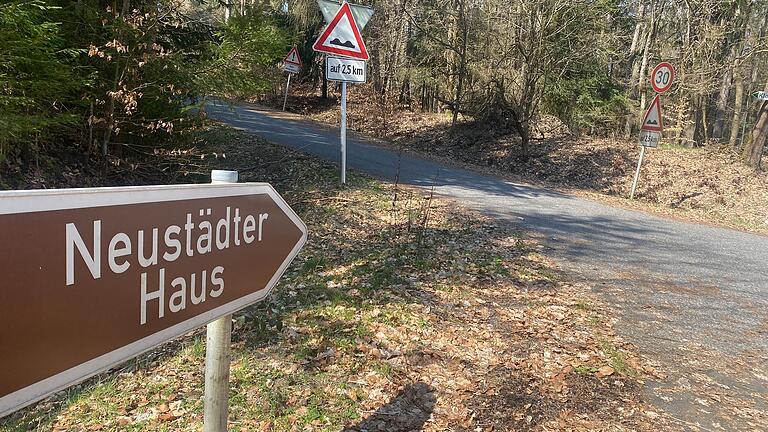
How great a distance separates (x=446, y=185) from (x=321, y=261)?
509 cm

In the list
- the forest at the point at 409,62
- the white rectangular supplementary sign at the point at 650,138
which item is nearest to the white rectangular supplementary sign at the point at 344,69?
the forest at the point at 409,62

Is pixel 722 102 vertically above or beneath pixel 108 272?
above

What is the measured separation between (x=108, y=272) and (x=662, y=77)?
1196 centimetres

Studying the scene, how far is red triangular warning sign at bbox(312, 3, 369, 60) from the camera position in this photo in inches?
278

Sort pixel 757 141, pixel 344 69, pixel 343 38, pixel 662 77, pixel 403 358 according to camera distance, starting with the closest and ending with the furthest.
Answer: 1. pixel 403 358
2. pixel 343 38
3. pixel 344 69
4. pixel 662 77
5. pixel 757 141

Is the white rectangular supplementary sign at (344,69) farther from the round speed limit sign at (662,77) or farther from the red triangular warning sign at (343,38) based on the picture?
the round speed limit sign at (662,77)

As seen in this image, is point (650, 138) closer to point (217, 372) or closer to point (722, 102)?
point (217, 372)

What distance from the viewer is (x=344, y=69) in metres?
7.36

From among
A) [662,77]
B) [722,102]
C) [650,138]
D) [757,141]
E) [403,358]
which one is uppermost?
[722,102]

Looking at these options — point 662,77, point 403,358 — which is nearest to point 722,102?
point 662,77

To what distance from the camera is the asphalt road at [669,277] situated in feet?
11.9

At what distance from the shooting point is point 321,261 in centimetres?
597

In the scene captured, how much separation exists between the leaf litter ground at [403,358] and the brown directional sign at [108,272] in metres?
1.93

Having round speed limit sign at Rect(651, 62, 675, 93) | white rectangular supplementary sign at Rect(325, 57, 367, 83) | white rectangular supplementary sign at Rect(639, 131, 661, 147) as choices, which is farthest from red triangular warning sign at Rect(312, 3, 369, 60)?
white rectangular supplementary sign at Rect(639, 131, 661, 147)
